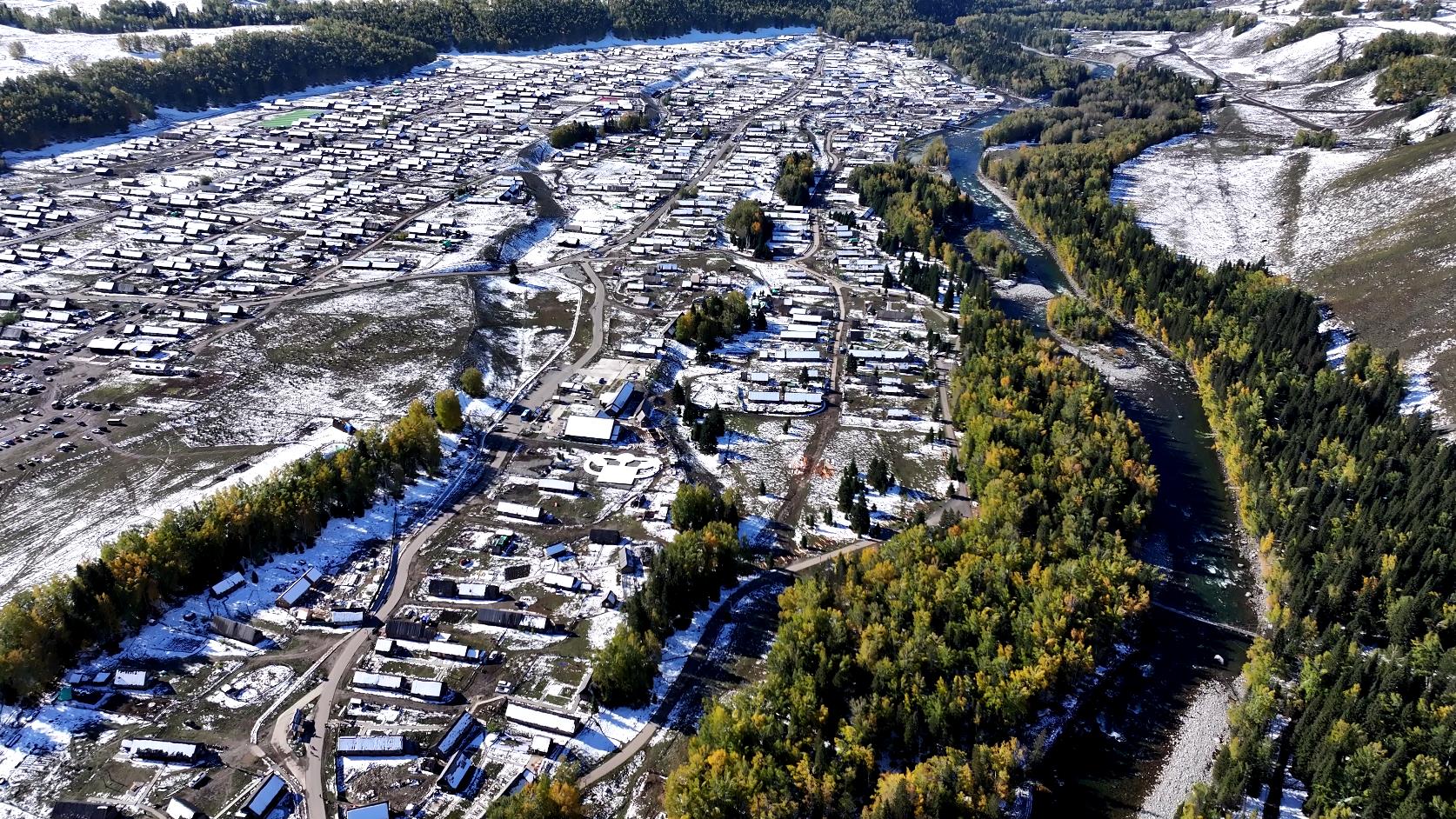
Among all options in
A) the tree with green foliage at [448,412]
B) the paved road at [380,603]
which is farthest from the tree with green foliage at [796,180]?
the tree with green foliage at [448,412]

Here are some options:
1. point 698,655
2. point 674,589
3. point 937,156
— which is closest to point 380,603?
point 674,589

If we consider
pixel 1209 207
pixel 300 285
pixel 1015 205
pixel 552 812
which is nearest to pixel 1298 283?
pixel 1209 207

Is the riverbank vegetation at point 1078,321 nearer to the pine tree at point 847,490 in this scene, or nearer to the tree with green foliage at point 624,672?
the pine tree at point 847,490

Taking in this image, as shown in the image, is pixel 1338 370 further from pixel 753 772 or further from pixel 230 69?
pixel 230 69

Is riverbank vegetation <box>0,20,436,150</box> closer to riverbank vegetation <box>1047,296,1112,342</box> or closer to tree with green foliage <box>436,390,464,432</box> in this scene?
tree with green foliage <box>436,390,464,432</box>

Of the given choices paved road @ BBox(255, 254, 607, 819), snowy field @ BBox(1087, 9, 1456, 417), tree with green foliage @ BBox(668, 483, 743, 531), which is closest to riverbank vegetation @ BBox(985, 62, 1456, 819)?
snowy field @ BBox(1087, 9, 1456, 417)
